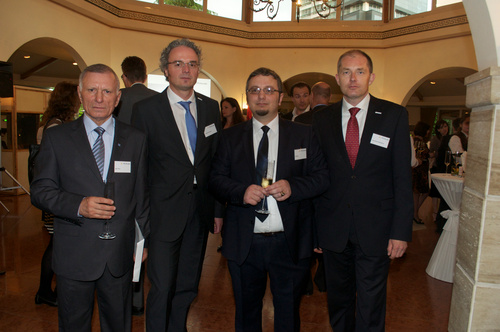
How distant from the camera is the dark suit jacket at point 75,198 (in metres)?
1.82

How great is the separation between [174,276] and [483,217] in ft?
5.61

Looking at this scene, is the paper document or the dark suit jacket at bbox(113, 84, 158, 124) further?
the dark suit jacket at bbox(113, 84, 158, 124)

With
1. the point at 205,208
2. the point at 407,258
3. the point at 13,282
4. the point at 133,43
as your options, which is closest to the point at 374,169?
the point at 205,208

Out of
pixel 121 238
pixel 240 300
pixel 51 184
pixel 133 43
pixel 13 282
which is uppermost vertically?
pixel 133 43

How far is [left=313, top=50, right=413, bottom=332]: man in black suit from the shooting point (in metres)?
2.22

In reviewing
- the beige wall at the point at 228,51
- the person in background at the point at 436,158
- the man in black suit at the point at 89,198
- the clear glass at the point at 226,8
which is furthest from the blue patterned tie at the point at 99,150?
the clear glass at the point at 226,8

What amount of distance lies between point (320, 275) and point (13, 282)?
296 centimetres

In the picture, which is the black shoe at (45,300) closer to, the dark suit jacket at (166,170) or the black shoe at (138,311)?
the black shoe at (138,311)

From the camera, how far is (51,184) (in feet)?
6.05

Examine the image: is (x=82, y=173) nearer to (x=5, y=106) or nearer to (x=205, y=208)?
(x=205, y=208)

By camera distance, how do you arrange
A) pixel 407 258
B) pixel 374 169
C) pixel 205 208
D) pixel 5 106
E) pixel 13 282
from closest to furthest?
pixel 374 169
pixel 205 208
pixel 13 282
pixel 407 258
pixel 5 106

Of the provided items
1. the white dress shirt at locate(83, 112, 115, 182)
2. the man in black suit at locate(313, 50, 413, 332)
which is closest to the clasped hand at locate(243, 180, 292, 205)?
the man in black suit at locate(313, 50, 413, 332)

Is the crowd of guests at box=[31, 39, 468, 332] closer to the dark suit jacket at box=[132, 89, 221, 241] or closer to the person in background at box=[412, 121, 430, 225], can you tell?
the dark suit jacket at box=[132, 89, 221, 241]

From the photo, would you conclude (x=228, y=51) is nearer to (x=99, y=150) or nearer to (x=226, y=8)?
(x=226, y=8)
